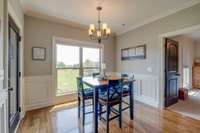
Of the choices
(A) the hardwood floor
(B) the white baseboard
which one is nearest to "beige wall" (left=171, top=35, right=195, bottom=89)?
(B) the white baseboard

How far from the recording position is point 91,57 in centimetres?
495

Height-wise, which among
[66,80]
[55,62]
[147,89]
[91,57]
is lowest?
[147,89]

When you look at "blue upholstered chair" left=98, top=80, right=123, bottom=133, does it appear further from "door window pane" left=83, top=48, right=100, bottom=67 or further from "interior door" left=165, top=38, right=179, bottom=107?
"door window pane" left=83, top=48, right=100, bottom=67

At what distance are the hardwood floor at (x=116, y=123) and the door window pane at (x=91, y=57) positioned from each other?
6.15 feet

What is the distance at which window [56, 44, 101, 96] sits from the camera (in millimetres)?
4230

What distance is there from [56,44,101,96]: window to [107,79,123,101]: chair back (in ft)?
7.26

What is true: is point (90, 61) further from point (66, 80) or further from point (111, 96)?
point (111, 96)

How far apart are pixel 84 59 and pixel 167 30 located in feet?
9.25

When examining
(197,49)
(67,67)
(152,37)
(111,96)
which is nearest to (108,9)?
(152,37)

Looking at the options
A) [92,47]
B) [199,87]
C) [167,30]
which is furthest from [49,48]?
[199,87]

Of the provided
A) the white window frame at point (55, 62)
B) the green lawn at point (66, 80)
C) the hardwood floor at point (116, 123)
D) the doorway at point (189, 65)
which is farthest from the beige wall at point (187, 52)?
the green lawn at point (66, 80)

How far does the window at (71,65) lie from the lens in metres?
4.23

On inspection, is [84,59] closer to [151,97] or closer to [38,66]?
[38,66]

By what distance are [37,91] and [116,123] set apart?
2412 mm
